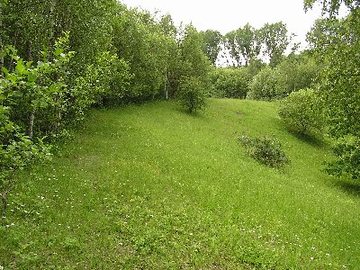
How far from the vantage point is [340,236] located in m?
18.7

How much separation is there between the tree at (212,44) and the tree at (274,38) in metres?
16.3

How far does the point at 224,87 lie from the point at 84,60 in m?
74.9

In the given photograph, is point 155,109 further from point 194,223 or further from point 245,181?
point 194,223

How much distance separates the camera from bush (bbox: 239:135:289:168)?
33.1m

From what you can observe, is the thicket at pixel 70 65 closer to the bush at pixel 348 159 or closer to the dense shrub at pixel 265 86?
the bush at pixel 348 159

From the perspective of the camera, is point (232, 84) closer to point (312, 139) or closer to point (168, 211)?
point (312, 139)

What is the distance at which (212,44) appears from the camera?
132750mm

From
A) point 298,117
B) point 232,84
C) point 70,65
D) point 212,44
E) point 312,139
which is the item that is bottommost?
point 312,139

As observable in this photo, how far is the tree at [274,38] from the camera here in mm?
118062

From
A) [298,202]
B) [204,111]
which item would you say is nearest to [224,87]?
[204,111]

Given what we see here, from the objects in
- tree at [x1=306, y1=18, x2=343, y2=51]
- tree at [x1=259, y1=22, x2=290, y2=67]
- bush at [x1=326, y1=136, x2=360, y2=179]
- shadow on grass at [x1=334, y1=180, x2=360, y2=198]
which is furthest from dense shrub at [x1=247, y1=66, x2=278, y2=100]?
tree at [x1=306, y1=18, x2=343, y2=51]

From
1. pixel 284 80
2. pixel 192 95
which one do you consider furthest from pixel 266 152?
pixel 284 80

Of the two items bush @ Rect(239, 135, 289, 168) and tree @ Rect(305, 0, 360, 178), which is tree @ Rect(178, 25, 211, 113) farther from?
tree @ Rect(305, 0, 360, 178)

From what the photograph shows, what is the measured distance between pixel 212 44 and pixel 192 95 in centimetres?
9098
